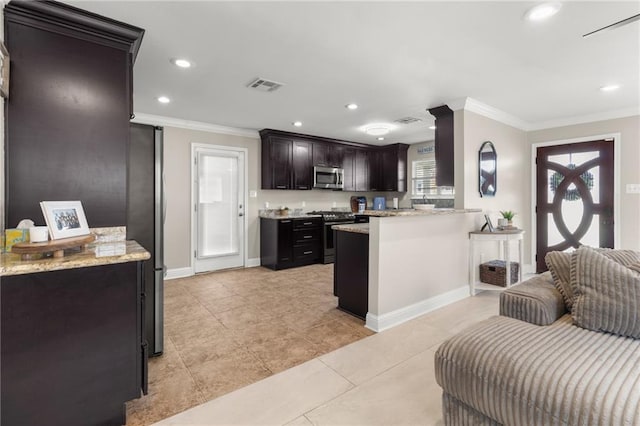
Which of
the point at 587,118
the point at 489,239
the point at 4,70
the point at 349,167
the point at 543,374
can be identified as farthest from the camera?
the point at 349,167

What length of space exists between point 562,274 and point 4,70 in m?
3.56

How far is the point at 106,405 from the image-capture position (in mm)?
1610

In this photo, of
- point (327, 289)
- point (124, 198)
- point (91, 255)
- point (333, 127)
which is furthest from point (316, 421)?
point (333, 127)

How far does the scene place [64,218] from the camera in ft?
5.97

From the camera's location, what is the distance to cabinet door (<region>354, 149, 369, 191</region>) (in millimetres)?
6680

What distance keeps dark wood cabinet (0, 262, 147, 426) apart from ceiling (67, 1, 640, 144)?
1733 millimetres

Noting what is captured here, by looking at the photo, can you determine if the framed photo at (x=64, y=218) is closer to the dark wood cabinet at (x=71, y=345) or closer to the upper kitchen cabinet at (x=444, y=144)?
the dark wood cabinet at (x=71, y=345)

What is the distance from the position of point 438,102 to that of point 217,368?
12.1 feet

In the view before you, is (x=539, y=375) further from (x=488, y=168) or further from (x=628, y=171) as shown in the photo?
(x=628, y=171)

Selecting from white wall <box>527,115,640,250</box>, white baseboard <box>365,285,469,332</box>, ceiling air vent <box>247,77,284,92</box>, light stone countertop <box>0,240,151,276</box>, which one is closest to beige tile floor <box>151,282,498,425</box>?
white baseboard <box>365,285,469,332</box>

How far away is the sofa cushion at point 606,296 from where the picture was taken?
5.08 ft

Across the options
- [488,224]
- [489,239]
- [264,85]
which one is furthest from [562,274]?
[264,85]

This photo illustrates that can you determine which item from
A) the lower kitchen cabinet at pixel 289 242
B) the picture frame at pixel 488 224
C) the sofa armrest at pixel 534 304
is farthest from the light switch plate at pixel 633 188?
the lower kitchen cabinet at pixel 289 242

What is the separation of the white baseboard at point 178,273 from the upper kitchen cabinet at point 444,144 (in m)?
4.00
